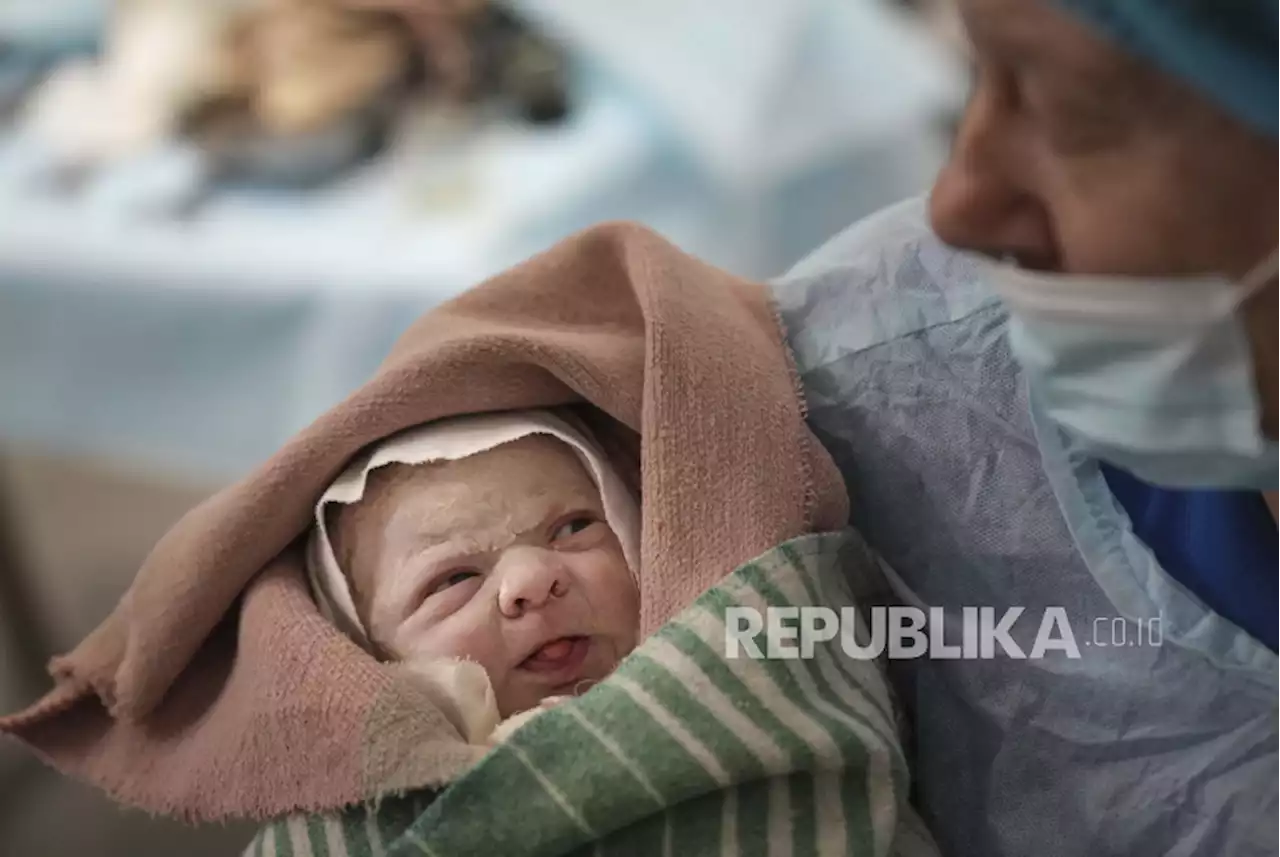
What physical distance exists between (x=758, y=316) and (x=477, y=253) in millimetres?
646

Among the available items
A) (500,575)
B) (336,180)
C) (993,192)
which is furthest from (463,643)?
(336,180)

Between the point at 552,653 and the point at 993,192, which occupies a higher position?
the point at 993,192

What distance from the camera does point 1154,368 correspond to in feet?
1.61

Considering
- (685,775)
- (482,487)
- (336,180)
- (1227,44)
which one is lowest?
(685,775)

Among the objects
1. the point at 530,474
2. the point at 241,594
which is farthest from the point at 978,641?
the point at 241,594

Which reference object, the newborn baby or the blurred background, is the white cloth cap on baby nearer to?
the newborn baby

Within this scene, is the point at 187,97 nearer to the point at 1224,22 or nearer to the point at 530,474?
the point at 530,474

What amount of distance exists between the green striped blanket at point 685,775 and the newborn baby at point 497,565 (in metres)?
0.10

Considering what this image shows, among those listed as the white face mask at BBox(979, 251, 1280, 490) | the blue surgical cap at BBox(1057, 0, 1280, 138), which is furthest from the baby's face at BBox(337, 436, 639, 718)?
the blue surgical cap at BBox(1057, 0, 1280, 138)

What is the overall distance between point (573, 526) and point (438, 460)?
90mm

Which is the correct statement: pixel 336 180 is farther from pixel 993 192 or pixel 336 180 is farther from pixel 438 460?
pixel 993 192

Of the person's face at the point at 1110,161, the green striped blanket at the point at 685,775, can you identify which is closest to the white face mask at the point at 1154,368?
the person's face at the point at 1110,161

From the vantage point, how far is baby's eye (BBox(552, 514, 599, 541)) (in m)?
0.73

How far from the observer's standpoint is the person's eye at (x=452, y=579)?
2.35 ft
